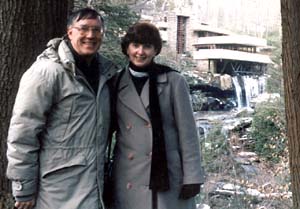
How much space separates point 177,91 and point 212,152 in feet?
13.2

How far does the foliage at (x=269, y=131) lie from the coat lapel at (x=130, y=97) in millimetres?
4275

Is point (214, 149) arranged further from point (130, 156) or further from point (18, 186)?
point (18, 186)

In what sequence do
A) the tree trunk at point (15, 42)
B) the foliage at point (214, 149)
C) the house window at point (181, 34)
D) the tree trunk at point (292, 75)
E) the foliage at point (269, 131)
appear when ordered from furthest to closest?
the house window at point (181, 34), the foliage at point (269, 131), the foliage at point (214, 149), the tree trunk at point (292, 75), the tree trunk at point (15, 42)

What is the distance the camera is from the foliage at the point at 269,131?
6.08 meters

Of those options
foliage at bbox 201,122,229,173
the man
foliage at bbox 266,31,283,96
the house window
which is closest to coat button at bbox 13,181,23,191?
the man

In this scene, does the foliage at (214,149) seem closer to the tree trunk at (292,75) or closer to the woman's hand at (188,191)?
the tree trunk at (292,75)

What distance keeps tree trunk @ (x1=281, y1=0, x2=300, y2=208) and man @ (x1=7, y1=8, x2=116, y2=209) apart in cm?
110

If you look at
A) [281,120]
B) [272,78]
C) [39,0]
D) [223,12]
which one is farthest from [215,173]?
[39,0]

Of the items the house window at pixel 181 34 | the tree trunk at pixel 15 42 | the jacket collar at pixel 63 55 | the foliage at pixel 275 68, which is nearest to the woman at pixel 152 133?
the jacket collar at pixel 63 55

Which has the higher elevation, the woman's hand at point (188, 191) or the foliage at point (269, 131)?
the woman's hand at point (188, 191)

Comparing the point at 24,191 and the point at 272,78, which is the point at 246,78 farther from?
the point at 24,191

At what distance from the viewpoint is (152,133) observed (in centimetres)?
194

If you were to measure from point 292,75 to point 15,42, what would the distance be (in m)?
1.31

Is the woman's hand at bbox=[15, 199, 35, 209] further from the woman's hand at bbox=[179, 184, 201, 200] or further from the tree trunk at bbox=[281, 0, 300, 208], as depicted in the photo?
the tree trunk at bbox=[281, 0, 300, 208]
